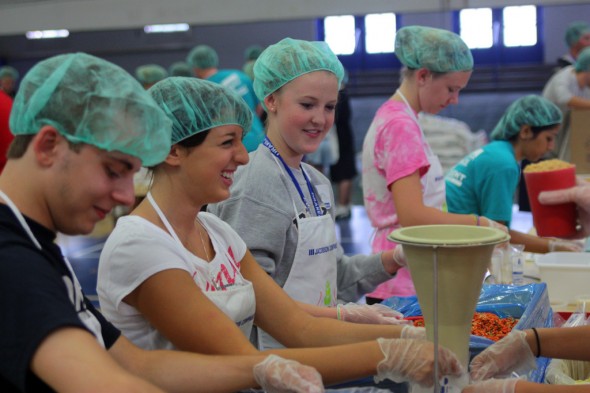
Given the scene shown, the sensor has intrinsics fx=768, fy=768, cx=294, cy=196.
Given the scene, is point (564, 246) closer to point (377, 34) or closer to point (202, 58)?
point (202, 58)

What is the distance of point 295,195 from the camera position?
222 centimetres

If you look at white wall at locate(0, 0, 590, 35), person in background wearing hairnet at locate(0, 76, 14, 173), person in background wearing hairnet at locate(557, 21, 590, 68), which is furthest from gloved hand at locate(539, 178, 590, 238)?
person in background wearing hairnet at locate(557, 21, 590, 68)

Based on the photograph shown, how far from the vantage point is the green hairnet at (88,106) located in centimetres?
124

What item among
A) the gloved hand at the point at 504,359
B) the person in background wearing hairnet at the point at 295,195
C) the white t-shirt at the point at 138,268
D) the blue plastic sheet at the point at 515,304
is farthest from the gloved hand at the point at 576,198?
the white t-shirt at the point at 138,268

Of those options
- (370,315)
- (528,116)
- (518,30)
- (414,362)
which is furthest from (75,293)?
(518,30)

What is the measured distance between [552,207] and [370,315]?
4.69ft

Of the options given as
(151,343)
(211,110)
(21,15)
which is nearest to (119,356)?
(151,343)

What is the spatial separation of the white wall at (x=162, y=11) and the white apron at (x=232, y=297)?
16.7ft

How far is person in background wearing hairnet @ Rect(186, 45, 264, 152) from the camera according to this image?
17.7ft

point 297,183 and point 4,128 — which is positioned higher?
point 4,128

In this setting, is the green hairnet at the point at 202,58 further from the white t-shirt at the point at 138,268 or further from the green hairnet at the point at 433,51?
the white t-shirt at the point at 138,268

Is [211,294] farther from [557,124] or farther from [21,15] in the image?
[21,15]

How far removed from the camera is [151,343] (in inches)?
65.4

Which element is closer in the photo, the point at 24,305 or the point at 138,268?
the point at 24,305
